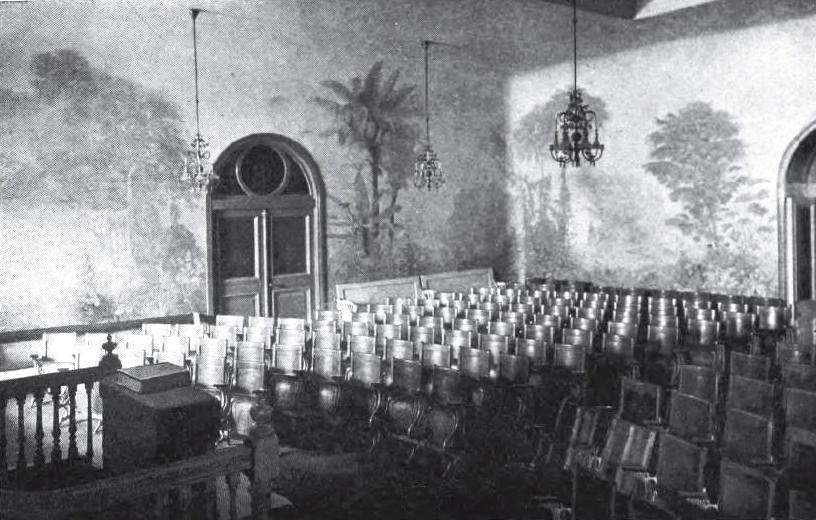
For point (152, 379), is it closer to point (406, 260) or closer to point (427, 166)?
point (427, 166)

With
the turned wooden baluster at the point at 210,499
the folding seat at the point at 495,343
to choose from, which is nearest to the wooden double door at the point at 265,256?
the folding seat at the point at 495,343

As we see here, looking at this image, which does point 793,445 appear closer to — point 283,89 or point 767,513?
point 767,513

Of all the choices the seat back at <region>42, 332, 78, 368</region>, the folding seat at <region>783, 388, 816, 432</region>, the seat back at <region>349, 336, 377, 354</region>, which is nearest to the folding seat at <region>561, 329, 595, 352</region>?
the seat back at <region>349, 336, 377, 354</region>

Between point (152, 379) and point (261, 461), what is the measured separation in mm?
871

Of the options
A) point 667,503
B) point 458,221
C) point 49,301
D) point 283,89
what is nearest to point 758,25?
point 458,221

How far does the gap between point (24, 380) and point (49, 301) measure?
6635 mm

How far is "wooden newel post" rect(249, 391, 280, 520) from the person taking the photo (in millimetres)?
4164

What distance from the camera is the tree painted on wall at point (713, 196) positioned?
13.9 meters

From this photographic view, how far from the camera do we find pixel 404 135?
15789 mm

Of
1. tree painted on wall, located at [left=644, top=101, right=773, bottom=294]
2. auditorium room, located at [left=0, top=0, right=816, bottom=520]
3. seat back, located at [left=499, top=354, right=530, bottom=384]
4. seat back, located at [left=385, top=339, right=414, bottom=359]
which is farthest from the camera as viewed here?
tree painted on wall, located at [left=644, top=101, right=773, bottom=294]

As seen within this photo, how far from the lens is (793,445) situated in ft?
15.4

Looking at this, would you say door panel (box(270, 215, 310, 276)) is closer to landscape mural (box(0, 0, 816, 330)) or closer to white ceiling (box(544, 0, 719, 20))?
landscape mural (box(0, 0, 816, 330))

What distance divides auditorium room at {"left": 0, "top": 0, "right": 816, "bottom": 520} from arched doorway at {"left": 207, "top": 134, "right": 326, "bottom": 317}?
0.16 ft

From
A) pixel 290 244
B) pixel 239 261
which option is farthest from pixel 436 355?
pixel 290 244
